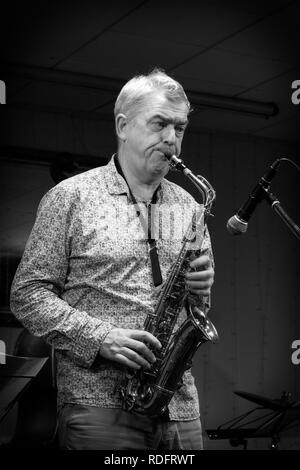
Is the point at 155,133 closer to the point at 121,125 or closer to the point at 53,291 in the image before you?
the point at 121,125

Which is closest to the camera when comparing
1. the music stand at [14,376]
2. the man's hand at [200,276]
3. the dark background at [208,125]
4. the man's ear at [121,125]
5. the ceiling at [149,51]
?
the man's hand at [200,276]

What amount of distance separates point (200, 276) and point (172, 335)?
Result: 206 millimetres

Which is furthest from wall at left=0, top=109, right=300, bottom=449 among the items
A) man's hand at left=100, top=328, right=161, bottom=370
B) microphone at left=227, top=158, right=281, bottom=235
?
man's hand at left=100, top=328, right=161, bottom=370

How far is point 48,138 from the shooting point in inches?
194

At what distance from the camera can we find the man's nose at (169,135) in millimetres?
1855

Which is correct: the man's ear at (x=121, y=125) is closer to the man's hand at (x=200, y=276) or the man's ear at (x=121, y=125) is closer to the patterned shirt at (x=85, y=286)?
the patterned shirt at (x=85, y=286)

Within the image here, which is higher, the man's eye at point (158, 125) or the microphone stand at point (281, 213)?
the man's eye at point (158, 125)

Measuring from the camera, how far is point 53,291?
5.90 ft

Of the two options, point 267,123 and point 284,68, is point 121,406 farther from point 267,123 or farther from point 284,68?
point 267,123

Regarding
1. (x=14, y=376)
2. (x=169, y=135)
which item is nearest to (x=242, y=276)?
(x=14, y=376)

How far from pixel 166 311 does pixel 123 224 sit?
0.26 metres

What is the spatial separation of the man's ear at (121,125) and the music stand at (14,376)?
2.24ft

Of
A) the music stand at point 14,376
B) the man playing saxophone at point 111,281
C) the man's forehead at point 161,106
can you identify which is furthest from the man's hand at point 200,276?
the music stand at point 14,376
